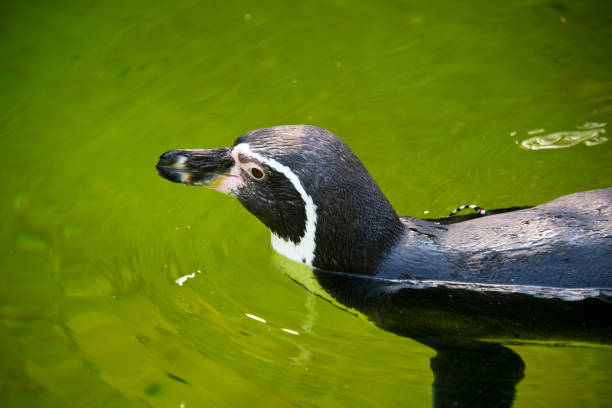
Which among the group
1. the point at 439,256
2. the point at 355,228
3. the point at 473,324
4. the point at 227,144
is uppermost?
the point at 227,144

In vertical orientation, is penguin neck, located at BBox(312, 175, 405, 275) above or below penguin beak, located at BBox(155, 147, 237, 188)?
below

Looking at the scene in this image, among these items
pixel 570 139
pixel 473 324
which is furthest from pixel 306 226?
pixel 570 139

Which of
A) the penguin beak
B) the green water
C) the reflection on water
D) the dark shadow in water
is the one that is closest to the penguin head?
the penguin beak

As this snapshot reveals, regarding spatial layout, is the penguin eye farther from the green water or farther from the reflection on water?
the reflection on water

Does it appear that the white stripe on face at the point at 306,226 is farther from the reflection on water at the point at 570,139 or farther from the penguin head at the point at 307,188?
the reflection on water at the point at 570,139

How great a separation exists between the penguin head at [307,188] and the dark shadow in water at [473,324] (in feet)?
0.62

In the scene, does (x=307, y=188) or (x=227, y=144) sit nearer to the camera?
(x=307, y=188)

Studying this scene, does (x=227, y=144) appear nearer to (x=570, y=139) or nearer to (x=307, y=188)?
(x=307, y=188)

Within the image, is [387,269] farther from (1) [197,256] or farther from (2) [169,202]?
(2) [169,202]

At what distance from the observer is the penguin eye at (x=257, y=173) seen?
3.11 m

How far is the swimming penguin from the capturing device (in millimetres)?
2961

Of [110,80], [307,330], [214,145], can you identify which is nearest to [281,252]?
[307,330]

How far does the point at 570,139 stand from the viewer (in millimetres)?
4473

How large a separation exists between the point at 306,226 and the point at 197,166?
2.00 ft
